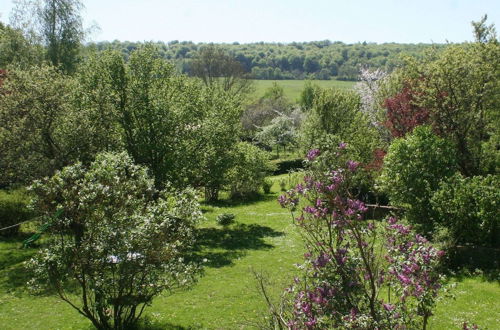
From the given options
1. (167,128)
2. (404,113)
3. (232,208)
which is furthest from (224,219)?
(404,113)

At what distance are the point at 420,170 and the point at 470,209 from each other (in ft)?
12.0

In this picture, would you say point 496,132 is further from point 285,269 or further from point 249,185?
point 249,185

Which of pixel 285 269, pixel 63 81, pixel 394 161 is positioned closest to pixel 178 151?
pixel 63 81

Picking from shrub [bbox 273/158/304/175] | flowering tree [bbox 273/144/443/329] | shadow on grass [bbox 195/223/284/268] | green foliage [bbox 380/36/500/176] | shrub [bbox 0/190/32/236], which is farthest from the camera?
shrub [bbox 273/158/304/175]

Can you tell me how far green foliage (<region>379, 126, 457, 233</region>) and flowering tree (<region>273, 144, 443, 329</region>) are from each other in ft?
46.5

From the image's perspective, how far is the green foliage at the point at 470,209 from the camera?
64.8ft

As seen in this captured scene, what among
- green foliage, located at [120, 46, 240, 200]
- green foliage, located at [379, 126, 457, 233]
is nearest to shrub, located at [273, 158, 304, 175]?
green foliage, located at [120, 46, 240, 200]

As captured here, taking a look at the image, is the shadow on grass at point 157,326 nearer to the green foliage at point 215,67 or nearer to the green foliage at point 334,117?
the green foliage at point 334,117

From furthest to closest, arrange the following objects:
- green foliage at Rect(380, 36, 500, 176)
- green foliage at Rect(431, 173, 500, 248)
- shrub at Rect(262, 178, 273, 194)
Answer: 1. shrub at Rect(262, 178, 273, 194)
2. green foliage at Rect(380, 36, 500, 176)
3. green foliage at Rect(431, 173, 500, 248)

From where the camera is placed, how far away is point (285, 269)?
21797mm

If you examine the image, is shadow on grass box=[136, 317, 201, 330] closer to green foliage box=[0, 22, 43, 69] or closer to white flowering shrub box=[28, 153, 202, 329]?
white flowering shrub box=[28, 153, 202, 329]

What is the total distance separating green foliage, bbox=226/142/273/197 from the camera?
41719 millimetres

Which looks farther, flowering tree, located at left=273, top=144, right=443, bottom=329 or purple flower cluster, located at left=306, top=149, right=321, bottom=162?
purple flower cluster, located at left=306, top=149, right=321, bottom=162

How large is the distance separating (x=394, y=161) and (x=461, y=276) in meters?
7.43
